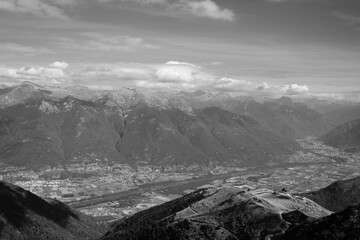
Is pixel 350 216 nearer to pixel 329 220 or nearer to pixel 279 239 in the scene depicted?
pixel 329 220

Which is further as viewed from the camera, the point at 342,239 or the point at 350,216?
the point at 350,216

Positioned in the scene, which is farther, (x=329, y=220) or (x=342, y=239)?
(x=329, y=220)

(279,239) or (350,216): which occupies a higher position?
(350,216)

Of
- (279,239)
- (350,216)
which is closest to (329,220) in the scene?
(350,216)

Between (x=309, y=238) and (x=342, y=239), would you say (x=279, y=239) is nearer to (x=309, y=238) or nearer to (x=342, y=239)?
(x=309, y=238)

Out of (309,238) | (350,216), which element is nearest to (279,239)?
(309,238)
